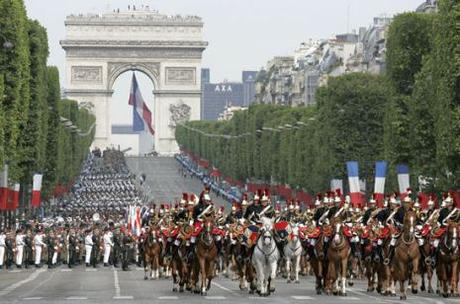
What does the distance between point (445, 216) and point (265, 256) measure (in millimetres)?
3955

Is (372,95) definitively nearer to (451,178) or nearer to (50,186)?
(50,186)

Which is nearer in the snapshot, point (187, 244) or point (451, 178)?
point (187, 244)

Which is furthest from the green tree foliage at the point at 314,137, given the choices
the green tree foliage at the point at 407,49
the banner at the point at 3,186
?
the banner at the point at 3,186

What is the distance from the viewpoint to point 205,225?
40031 mm

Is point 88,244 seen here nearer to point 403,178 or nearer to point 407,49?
point 403,178

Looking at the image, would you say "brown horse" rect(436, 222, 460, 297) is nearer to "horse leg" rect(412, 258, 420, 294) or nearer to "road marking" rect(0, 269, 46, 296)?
"horse leg" rect(412, 258, 420, 294)

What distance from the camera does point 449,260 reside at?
1570 inches

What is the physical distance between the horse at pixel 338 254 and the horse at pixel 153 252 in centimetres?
1237

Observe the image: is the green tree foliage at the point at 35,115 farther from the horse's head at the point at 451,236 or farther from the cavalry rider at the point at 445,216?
the horse's head at the point at 451,236

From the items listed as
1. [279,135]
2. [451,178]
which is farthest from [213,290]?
[279,135]

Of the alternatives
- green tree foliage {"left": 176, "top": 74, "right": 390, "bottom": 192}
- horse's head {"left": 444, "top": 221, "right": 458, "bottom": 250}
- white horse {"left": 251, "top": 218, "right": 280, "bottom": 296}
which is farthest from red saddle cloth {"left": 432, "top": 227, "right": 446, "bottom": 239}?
green tree foliage {"left": 176, "top": 74, "right": 390, "bottom": 192}

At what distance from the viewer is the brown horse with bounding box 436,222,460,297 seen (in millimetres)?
39594

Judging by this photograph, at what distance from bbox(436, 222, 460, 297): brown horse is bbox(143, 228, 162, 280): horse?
13.2 m

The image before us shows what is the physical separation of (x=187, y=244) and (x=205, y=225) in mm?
1553
